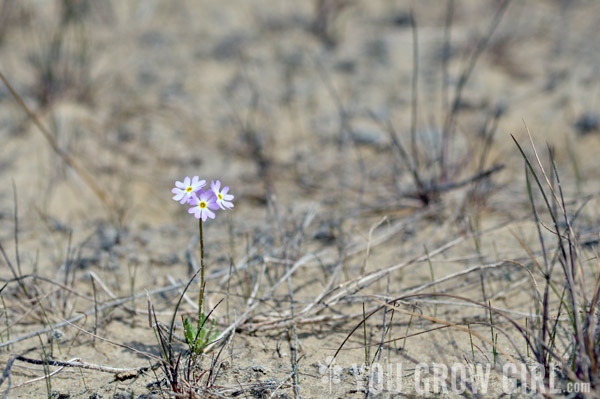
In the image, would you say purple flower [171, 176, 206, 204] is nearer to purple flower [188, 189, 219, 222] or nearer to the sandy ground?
purple flower [188, 189, 219, 222]

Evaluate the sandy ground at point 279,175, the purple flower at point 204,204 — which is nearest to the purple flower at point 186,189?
the purple flower at point 204,204

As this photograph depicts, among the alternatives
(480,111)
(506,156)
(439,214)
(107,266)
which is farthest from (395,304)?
(480,111)

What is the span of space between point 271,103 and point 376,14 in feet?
5.40

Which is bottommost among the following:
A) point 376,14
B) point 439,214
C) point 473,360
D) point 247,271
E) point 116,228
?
point 473,360

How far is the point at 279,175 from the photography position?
330 cm

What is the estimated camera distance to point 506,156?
10.9 ft

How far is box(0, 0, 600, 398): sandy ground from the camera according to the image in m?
1.80

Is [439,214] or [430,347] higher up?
[439,214]

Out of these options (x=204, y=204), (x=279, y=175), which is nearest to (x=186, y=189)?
(x=204, y=204)

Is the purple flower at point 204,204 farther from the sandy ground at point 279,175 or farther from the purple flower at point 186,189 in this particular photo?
the sandy ground at point 279,175

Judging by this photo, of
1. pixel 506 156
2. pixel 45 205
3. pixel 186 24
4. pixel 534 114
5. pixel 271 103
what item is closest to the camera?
pixel 45 205

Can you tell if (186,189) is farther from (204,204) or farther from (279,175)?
(279,175)

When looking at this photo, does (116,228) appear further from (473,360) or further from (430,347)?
(473,360)

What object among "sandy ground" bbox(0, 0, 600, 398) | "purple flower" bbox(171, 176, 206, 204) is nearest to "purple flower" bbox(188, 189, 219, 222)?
"purple flower" bbox(171, 176, 206, 204)
